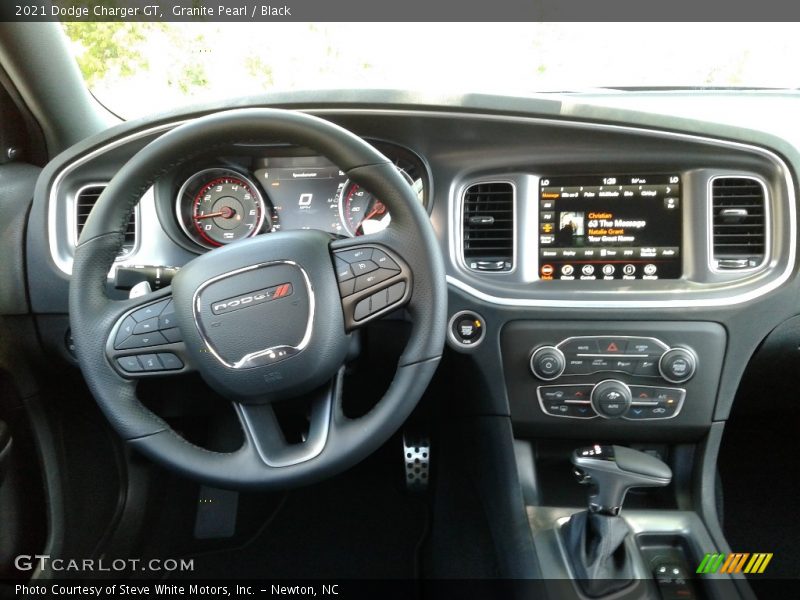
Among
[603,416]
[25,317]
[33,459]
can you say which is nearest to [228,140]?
[25,317]

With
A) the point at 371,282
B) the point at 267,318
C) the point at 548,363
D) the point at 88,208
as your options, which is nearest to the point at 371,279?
the point at 371,282

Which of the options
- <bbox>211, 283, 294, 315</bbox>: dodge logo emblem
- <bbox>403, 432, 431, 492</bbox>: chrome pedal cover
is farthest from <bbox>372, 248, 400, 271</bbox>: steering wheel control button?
<bbox>403, 432, 431, 492</bbox>: chrome pedal cover

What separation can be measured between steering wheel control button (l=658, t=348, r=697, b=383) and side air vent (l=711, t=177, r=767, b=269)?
0.24 metres

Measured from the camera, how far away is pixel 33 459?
5.85 feet

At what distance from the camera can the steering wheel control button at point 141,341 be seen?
1.22 m

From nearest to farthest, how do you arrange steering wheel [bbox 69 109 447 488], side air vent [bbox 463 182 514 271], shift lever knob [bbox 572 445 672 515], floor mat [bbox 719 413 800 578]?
steering wheel [bbox 69 109 447 488] < shift lever knob [bbox 572 445 672 515] < side air vent [bbox 463 182 514 271] < floor mat [bbox 719 413 800 578]

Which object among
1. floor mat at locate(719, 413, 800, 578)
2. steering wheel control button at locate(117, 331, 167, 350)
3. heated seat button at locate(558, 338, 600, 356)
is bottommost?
floor mat at locate(719, 413, 800, 578)

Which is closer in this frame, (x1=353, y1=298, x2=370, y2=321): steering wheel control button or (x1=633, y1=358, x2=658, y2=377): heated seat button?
(x1=353, y1=298, x2=370, y2=321): steering wheel control button

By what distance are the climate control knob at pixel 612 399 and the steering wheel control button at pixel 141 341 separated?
96 cm

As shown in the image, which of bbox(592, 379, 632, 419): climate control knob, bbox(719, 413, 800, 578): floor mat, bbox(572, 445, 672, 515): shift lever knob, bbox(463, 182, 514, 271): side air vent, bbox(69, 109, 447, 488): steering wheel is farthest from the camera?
bbox(719, 413, 800, 578): floor mat

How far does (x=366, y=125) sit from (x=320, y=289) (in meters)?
0.54

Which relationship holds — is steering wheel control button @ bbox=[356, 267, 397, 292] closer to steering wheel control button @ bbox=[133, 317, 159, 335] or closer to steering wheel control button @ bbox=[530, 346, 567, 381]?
steering wheel control button @ bbox=[133, 317, 159, 335]

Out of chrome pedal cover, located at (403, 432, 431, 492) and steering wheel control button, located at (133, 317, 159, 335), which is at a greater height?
steering wheel control button, located at (133, 317, 159, 335)

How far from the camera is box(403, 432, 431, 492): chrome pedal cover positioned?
6.76 ft
